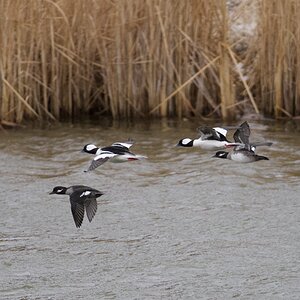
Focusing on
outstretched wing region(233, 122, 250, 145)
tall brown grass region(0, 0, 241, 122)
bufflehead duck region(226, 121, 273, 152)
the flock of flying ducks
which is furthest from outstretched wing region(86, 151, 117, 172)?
tall brown grass region(0, 0, 241, 122)

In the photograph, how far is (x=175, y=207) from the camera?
7652mm

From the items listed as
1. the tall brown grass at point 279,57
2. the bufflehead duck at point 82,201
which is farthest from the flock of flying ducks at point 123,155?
the tall brown grass at point 279,57

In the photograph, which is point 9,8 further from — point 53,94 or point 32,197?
point 32,197

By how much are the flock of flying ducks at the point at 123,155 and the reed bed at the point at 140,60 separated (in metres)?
2.96

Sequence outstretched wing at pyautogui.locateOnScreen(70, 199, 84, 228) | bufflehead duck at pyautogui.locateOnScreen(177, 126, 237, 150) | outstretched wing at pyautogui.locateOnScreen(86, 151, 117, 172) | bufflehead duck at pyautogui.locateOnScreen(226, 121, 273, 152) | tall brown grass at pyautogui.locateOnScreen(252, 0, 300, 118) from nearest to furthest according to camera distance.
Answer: outstretched wing at pyautogui.locateOnScreen(70, 199, 84, 228) → outstretched wing at pyautogui.locateOnScreen(86, 151, 117, 172) → bufflehead duck at pyautogui.locateOnScreen(226, 121, 273, 152) → bufflehead duck at pyautogui.locateOnScreen(177, 126, 237, 150) → tall brown grass at pyautogui.locateOnScreen(252, 0, 300, 118)

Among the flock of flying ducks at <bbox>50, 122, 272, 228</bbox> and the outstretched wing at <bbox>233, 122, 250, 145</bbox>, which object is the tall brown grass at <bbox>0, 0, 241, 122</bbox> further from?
the outstretched wing at <bbox>233, 122, 250, 145</bbox>

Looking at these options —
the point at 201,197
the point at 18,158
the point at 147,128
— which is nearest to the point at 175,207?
the point at 201,197

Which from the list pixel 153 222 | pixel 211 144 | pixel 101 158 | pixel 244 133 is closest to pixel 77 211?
pixel 101 158

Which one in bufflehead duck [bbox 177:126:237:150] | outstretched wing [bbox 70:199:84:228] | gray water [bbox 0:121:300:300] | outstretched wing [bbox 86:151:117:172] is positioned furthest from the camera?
bufflehead duck [bbox 177:126:237:150]

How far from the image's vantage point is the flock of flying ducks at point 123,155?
6223 millimetres

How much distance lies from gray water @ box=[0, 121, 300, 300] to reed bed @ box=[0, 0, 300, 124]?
1.13ft

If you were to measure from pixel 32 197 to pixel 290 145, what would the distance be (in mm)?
2790

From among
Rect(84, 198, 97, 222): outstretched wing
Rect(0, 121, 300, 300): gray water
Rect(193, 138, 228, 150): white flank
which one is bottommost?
Rect(0, 121, 300, 300): gray water

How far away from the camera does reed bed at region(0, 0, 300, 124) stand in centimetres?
1008
